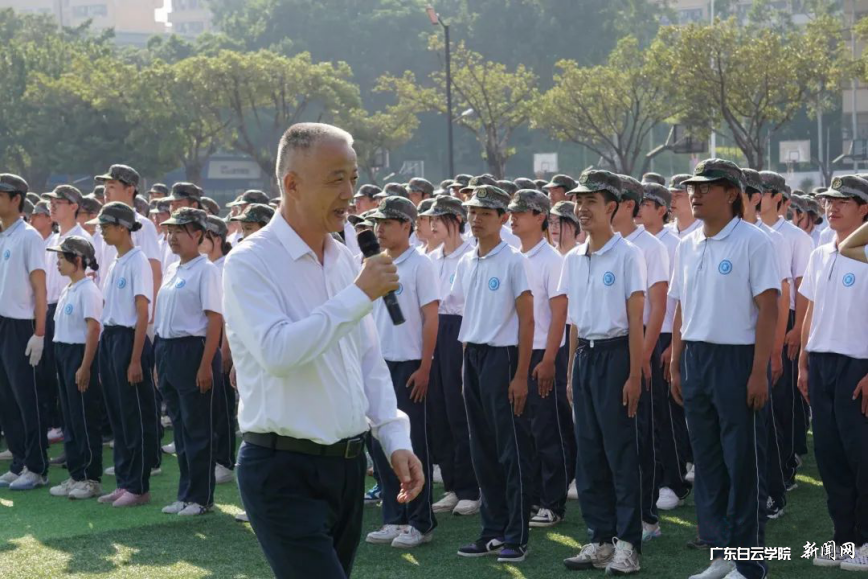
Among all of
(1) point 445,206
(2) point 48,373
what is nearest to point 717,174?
(1) point 445,206

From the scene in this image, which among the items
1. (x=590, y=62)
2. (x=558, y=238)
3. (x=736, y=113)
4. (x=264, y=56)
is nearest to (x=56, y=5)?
(x=590, y=62)

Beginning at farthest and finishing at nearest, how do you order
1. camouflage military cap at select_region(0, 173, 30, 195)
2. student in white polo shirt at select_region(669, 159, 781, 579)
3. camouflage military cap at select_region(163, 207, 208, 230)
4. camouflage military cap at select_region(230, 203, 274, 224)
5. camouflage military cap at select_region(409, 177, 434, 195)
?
1. camouflage military cap at select_region(409, 177, 434, 195)
2. camouflage military cap at select_region(0, 173, 30, 195)
3. camouflage military cap at select_region(230, 203, 274, 224)
4. camouflage military cap at select_region(163, 207, 208, 230)
5. student in white polo shirt at select_region(669, 159, 781, 579)

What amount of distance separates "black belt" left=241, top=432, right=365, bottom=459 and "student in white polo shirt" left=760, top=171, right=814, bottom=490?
216 inches

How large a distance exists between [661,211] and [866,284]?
3.03m

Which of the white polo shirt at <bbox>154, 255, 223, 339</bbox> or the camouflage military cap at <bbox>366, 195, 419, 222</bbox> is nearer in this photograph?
the camouflage military cap at <bbox>366, 195, 419, 222</bbox>

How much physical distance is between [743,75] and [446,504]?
26.9m

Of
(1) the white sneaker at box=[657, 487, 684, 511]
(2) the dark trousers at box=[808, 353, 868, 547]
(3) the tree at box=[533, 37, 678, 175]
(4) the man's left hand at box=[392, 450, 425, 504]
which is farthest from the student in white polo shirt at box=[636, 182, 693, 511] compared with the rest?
(3) the tree at box=[533, 37, 678, 175]

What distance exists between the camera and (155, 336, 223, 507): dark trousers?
902cm

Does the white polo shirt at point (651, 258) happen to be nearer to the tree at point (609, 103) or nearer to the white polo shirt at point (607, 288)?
the white polo shirt at point (607, 288)

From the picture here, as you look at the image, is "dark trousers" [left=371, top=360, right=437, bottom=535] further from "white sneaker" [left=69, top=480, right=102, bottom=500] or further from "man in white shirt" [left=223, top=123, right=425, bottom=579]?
"man in white shirt" [left=223, top=123, right=425, bottom=579]

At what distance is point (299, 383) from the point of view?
13.6 feet

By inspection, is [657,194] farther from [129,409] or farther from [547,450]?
[129,409]

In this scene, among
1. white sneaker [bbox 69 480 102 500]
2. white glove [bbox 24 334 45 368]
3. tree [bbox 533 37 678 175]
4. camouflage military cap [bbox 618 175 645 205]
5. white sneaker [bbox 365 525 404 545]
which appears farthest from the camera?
tree [bbox 533 37 678 175]

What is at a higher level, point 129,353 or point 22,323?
point 22,323
